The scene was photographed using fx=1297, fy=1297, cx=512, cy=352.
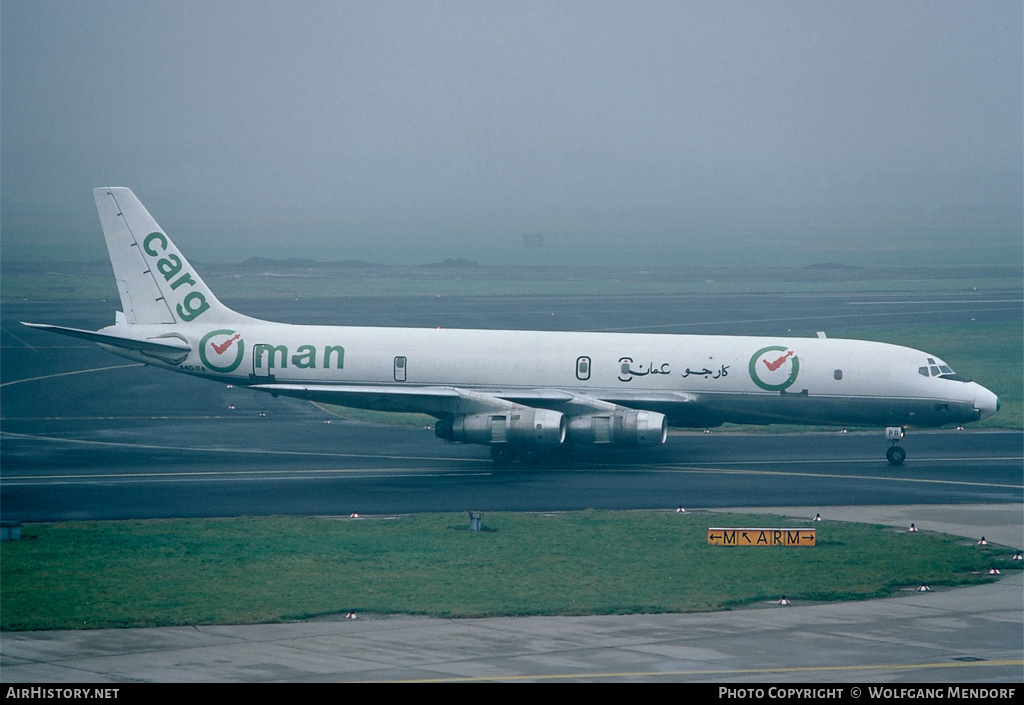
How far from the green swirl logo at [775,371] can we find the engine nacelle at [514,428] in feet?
22.0

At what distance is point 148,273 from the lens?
4666 cm

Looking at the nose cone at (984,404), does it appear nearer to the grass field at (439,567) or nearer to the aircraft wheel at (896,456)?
the aircraft wheel at (896,456)

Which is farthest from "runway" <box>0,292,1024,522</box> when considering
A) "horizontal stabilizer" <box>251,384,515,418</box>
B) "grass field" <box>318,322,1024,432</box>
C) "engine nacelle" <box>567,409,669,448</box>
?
"grass field" <box>318,322,1024,432</box>

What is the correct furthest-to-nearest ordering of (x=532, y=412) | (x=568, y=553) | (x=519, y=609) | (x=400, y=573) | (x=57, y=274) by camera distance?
(x=57, y=274)
(x=532, y=412)
(x=568, y=553)
(x=400, y=573)
(x=519, y=609)

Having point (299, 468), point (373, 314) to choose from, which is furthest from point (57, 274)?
point (299, 468)

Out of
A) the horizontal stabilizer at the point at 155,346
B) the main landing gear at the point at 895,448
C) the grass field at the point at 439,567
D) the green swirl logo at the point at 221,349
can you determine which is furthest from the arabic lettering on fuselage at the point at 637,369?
the horizontal stabilizer at the point at 155,346

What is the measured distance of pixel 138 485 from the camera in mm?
37500

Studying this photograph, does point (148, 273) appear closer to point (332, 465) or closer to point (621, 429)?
point (332, 465)

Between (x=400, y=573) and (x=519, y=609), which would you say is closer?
(x=519, y=609)

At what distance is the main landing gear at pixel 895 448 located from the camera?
4184cm

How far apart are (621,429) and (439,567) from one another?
1419cm

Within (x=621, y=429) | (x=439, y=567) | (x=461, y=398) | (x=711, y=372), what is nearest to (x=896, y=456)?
(x=711, y=372)
